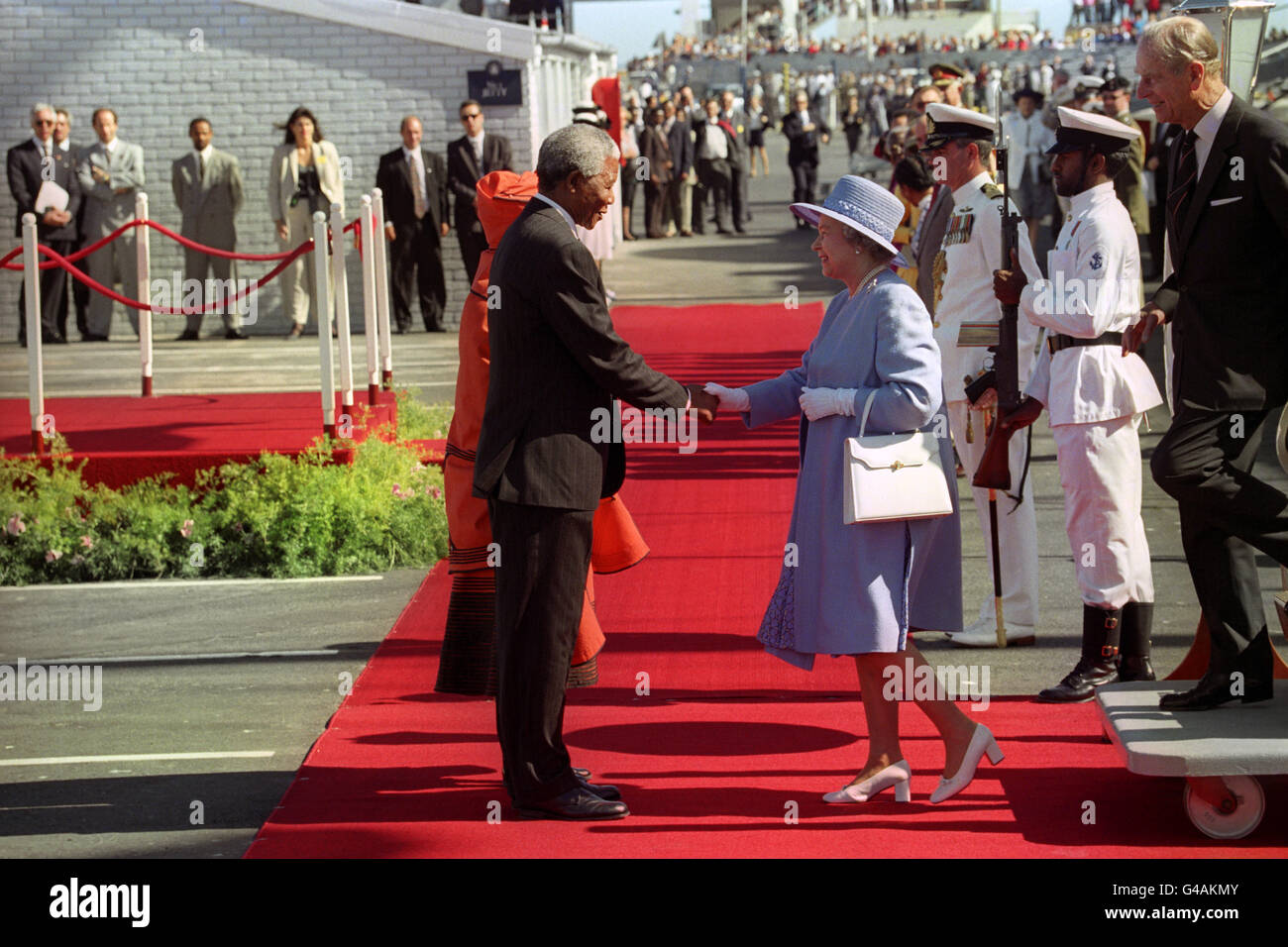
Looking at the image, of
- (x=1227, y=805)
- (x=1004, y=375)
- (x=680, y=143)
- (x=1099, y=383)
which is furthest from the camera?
(x=680, y=143)

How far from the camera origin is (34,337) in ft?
35.8

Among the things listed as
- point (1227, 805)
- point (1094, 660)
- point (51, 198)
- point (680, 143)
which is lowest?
point (1227, 805)

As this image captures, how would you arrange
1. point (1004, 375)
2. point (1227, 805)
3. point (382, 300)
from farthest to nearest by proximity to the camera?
point (382, 300), point (1004, 375), point (1227, 805)

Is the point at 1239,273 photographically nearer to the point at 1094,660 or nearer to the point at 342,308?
the point at 1094,660

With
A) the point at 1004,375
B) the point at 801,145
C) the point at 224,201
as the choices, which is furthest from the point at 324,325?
the point at 801,145

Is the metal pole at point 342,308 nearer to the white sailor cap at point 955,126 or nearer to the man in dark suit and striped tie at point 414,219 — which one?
the white sailor cap at point 955,126

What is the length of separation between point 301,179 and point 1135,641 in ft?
43.2

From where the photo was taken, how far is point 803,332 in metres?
18.7

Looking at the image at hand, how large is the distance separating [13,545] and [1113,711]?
649 centimetres

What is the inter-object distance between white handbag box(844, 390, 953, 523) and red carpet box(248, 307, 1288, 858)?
2.98 feet

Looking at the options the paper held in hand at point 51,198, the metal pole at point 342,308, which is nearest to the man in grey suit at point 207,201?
the paper held in hand at point 51,198

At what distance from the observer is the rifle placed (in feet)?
23.1

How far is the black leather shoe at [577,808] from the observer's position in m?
5.51
